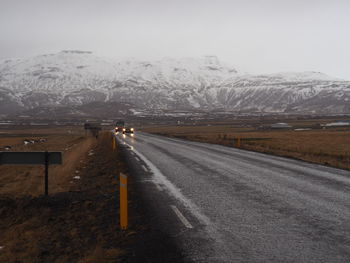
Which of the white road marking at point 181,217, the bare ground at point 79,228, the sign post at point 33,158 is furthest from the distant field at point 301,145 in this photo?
the sign post at point 33,158

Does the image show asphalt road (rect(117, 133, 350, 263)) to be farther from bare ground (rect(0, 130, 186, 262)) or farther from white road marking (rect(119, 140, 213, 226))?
bare ground (rect(0, 130, 186, 262))

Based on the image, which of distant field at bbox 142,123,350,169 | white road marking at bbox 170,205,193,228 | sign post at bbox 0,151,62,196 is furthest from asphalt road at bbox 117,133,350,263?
distant field at bbox 142,123,350,169

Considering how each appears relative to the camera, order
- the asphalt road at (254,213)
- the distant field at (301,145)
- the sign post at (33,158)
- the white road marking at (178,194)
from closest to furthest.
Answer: the asphalt road at (254,213), the white road marking at (178,194), the sign post at (33,158), the distant field at (301,145)

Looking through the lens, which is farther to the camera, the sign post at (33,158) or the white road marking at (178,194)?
the sign post at (33,158)

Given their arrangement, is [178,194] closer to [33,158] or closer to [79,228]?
[79,228]

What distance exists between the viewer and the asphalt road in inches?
236

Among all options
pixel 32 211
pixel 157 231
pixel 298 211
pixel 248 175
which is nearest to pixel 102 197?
pixel 32 211

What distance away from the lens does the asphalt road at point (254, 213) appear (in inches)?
236

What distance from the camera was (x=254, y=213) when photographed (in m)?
8.42

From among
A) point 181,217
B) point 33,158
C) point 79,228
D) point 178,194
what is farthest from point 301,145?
point 79,228

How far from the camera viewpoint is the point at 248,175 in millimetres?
14398

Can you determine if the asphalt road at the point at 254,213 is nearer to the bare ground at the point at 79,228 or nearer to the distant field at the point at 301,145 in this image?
the bare ground at the point at 79,228

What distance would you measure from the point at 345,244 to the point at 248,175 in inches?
322

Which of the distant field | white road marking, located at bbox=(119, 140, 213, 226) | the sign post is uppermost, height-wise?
the sign post
